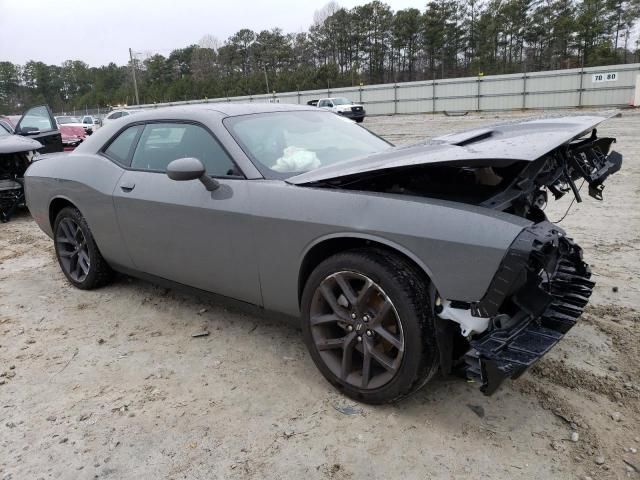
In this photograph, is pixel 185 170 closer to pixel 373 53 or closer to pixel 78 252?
pixel 78 252

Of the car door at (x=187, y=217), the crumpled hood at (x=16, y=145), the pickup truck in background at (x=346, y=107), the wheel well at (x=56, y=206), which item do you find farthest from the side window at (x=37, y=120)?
the pickup truck in background at (x=346, y=107)

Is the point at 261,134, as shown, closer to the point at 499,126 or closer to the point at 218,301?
the point at 218,301

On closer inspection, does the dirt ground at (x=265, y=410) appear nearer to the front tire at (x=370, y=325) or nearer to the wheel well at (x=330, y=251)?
the front tire at (x=370, y=325)

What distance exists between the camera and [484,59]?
187ft

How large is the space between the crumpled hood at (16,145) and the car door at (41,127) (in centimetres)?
126

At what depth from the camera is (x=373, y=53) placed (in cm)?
7150

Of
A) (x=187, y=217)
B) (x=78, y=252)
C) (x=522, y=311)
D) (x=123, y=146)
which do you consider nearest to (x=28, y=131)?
(x=78, y=252)

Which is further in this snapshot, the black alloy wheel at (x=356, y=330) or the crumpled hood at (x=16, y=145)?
the crumpled hood at (x=16, y=145)

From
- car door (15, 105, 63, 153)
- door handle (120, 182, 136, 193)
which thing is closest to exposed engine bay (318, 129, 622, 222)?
door handle (120, 182, 136, 193)

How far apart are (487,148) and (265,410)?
5.70 feet

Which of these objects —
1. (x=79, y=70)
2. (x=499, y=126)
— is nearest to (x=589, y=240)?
(x=499, y=126)

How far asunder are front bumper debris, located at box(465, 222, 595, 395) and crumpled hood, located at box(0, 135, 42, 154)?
7572 millimetres

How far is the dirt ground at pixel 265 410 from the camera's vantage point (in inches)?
87.4

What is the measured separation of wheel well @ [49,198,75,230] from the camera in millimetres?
4433
